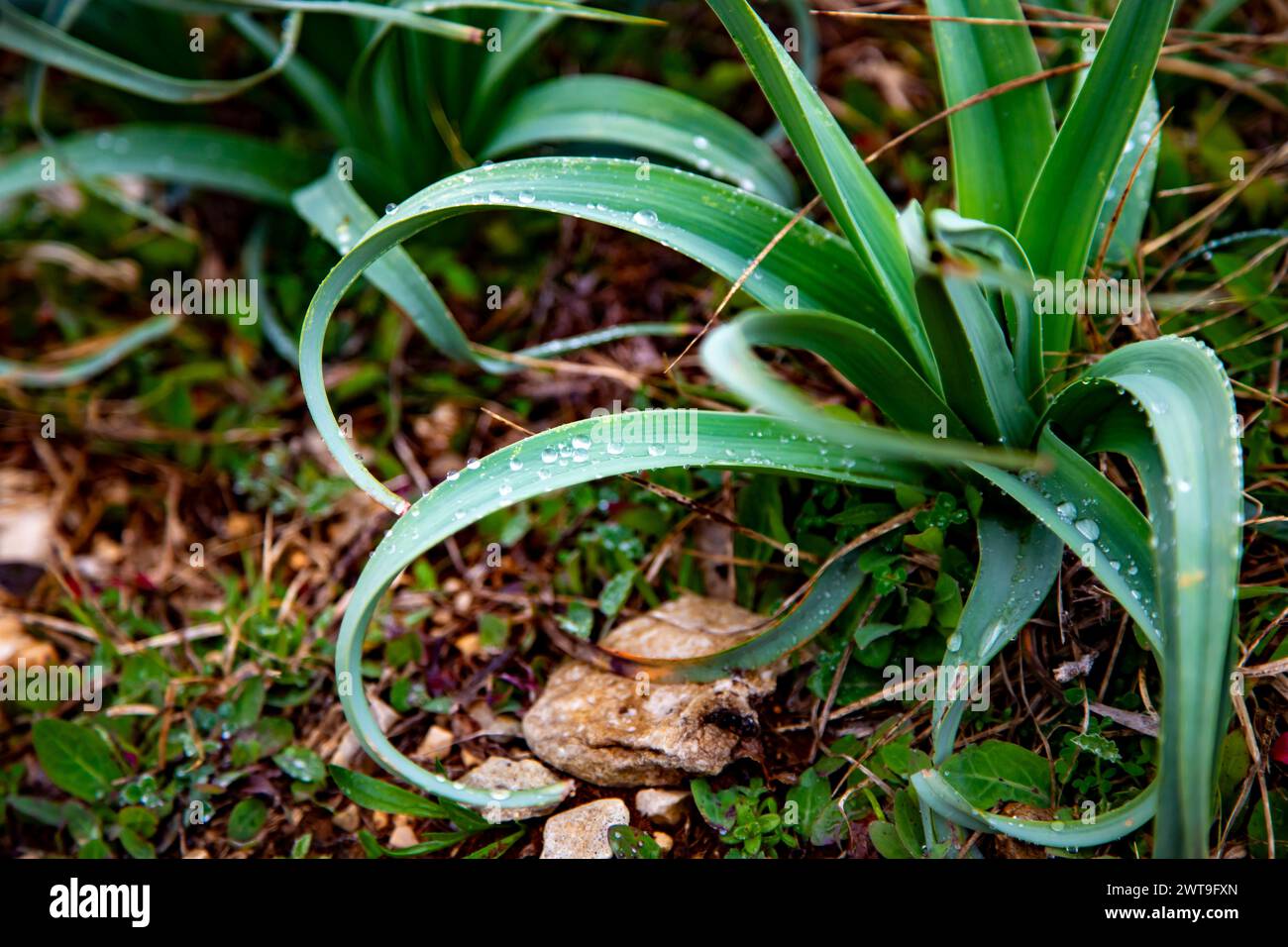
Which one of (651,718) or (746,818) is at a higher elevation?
(651,718)

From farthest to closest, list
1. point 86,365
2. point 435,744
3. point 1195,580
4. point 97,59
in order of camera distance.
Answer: point 86,365 < point 97,59 < point 435,744 < point 1195,580

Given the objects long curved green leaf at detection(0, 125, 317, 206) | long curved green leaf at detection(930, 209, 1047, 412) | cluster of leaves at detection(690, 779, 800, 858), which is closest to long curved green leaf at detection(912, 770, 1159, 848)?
cluster of leaves at detection(690, 779, 800, 858)

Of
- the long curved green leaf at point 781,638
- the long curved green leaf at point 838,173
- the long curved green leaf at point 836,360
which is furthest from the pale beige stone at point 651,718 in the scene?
the long curved green leaf at point 838,173

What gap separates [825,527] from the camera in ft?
5.24

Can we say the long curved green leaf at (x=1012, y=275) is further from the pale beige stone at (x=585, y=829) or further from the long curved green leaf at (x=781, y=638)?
the pale beige stone at (x=585, y=829)

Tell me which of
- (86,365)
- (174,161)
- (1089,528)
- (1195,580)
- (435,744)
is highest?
(174,161)

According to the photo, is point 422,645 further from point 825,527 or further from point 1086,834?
point 1086,834

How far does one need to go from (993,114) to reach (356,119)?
1.31m

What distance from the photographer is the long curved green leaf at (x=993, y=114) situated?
4.65 feet

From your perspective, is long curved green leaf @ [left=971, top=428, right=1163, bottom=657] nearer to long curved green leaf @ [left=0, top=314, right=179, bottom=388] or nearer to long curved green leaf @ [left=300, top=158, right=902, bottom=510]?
long curved green leaf @ [left=300, top=158, right=902, bottom=510]

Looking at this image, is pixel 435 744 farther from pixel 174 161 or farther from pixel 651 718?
pixel 174 161

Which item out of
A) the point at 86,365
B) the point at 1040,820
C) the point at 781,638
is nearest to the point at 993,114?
the point at 781,638

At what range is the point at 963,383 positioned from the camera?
1280 mm
